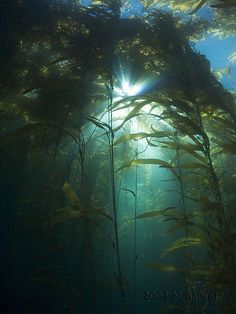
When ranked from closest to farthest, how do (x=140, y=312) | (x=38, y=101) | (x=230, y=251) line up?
(x=230, y=251) → (x=38, y=101) → (x=140, y=312)

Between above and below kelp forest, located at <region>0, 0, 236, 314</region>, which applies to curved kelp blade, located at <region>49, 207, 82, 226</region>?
below

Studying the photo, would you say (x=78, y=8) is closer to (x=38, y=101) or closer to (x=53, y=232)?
(x=38, y=101)

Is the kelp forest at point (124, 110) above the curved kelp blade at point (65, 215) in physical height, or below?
above

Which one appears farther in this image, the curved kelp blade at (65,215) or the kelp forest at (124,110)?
the kelp forest at (124,110)

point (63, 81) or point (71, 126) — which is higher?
point (63, 81)

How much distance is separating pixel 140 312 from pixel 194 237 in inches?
411

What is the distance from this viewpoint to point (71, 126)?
3.06m

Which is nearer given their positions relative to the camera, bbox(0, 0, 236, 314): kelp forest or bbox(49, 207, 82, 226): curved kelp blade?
bbox(49, 207, 82, 226): curved kelp blade

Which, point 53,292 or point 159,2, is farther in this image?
point 53,292

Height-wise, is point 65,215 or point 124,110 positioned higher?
point 124,110

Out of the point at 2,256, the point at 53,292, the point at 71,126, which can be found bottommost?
the point at 53,292

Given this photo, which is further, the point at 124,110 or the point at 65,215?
the point at 124,110

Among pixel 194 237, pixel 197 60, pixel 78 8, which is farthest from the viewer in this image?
pixel 78 8

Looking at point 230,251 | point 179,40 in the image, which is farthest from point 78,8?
point 230,251
